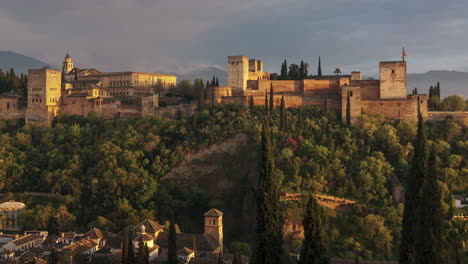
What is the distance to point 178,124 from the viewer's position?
1967 inches

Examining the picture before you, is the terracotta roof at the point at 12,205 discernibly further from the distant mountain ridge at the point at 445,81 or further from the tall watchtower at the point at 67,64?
the distant mountain ridge at the point at 445,81

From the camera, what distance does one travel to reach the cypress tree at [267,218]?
1975 cm

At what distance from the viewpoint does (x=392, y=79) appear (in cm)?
4997

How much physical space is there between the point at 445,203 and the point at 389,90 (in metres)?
15.0

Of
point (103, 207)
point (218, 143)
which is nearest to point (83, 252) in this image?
point (103, 207)

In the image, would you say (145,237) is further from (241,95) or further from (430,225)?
(241,95)

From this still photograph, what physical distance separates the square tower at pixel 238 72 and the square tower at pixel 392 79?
13348 mm

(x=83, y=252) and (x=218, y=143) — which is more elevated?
(x=218, y=143)

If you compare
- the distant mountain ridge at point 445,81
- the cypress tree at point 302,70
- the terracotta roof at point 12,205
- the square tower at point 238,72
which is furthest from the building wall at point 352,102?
the distant mountain ridge at point 445,81

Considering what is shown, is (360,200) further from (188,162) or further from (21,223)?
(21,223)

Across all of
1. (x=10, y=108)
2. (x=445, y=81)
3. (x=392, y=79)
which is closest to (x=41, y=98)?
(x=10, y=108)

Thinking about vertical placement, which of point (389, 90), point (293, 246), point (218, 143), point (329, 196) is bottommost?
point (293, 246)

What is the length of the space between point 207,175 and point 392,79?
18136 mm

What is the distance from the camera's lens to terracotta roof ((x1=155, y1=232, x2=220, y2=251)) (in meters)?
34.5
